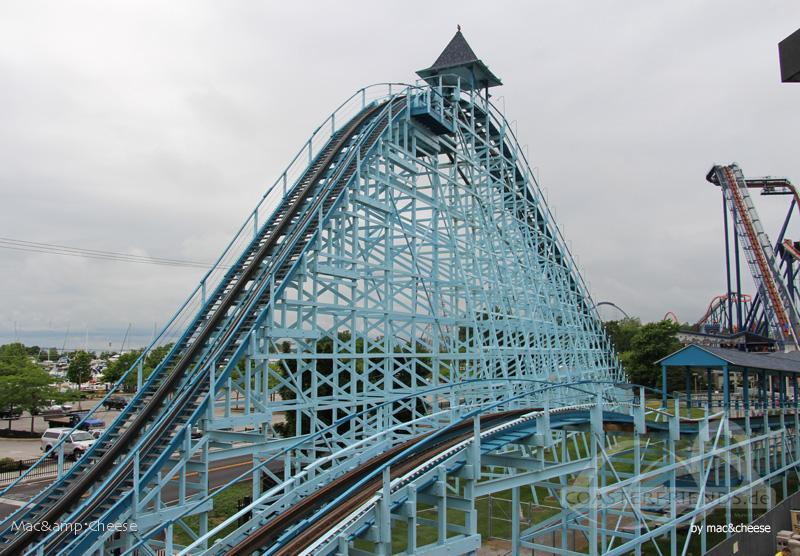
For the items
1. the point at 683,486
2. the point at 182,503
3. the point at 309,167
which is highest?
the point at 309,167

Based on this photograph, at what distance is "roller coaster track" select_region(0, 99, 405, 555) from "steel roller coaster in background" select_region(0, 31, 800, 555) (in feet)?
0.12

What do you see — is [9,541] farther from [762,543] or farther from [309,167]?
[762,543]

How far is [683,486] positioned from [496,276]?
713cm

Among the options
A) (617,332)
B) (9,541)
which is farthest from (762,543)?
(617,332)

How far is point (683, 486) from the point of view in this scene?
51.7 feet

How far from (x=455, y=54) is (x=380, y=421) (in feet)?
48.9

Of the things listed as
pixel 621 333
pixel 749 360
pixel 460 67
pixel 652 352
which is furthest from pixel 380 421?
pixel 621 333

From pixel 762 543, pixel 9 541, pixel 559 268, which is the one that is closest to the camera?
pixel 9 541

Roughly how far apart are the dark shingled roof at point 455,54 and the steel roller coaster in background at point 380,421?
72mm

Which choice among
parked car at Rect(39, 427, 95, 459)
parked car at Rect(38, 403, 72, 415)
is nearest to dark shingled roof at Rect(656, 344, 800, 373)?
parked car at Rect(39, 427, 95, 459)

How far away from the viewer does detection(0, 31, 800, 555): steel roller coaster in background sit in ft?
28.1

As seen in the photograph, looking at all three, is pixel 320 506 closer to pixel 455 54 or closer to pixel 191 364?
pixel 191 364

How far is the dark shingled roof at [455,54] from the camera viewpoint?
21734mm

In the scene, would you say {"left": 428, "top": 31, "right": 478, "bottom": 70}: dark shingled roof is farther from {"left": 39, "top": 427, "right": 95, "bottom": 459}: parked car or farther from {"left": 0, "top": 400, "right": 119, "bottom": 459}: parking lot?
{"left": 0, "top": 400, "right": 119, "bottom": 459}: parking lot
